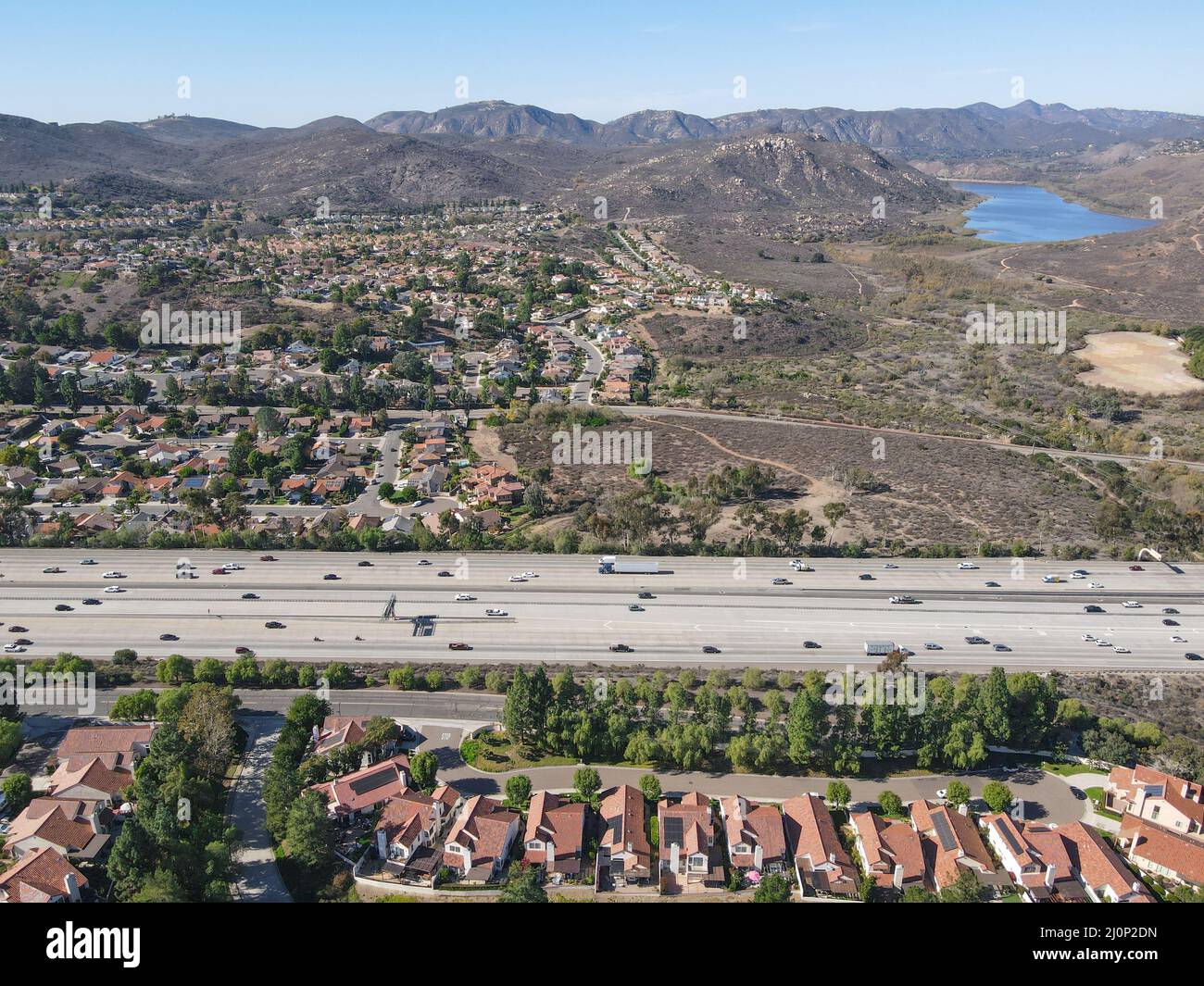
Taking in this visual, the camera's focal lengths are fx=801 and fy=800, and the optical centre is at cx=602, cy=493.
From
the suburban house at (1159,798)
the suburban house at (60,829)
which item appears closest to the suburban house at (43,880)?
the suburban house at (60,829)

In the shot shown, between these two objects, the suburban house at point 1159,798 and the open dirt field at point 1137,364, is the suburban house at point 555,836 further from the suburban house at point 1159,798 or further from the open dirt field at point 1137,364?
the open dirt field at point 1137,364

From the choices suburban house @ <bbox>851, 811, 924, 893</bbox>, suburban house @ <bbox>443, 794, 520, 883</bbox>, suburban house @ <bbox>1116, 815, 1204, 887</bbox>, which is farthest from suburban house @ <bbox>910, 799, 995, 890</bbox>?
suburban house @ <bbox>443, 794, 520, 883</bbox>

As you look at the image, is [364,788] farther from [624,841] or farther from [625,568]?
[625,568]

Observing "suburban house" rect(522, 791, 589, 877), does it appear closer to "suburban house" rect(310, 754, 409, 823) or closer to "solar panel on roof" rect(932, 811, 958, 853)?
"suburban house" rect(310, 754, 409, 823)

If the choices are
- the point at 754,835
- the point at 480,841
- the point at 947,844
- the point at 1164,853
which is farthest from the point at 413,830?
the point at 1164,853
